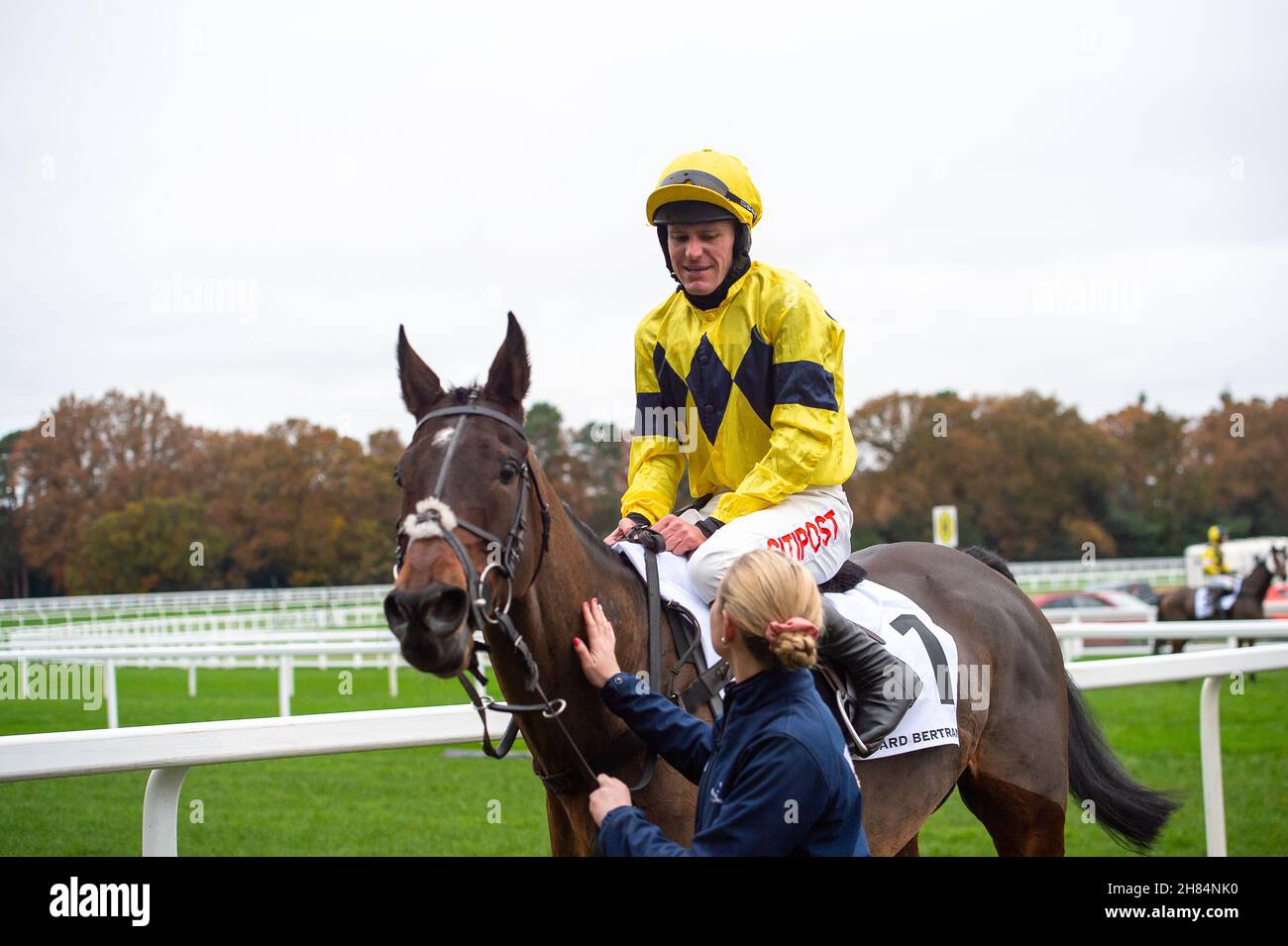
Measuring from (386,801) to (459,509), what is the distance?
5772 mm

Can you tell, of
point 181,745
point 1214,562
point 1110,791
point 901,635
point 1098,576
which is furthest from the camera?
point 1098,576

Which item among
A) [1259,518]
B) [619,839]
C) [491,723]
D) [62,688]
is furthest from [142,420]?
[1259,518]

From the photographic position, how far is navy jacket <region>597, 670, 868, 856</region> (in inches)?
77.9

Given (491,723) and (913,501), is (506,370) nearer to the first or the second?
(491,723)

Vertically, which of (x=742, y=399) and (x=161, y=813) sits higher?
(x=742, y=399)

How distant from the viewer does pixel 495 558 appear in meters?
2.25

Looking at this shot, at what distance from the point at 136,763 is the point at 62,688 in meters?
6.67

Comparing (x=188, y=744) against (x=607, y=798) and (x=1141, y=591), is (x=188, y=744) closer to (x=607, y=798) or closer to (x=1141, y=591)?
(x=607, y=798)

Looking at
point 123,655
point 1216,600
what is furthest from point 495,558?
point 1216,600

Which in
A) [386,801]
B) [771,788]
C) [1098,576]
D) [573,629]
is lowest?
[386,801]

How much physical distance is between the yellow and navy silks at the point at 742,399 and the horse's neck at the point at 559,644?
0.53 metres

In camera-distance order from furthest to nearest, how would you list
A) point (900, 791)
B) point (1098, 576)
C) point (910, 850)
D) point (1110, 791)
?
point (1098, 576)
point (1110, 791)
point (910, 850)
point (900, 791)

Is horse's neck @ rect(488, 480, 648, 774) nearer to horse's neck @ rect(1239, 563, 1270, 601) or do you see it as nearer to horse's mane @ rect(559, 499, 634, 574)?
horse's mane @ rect(559, 499, 634, 574)

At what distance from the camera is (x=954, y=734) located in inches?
129
